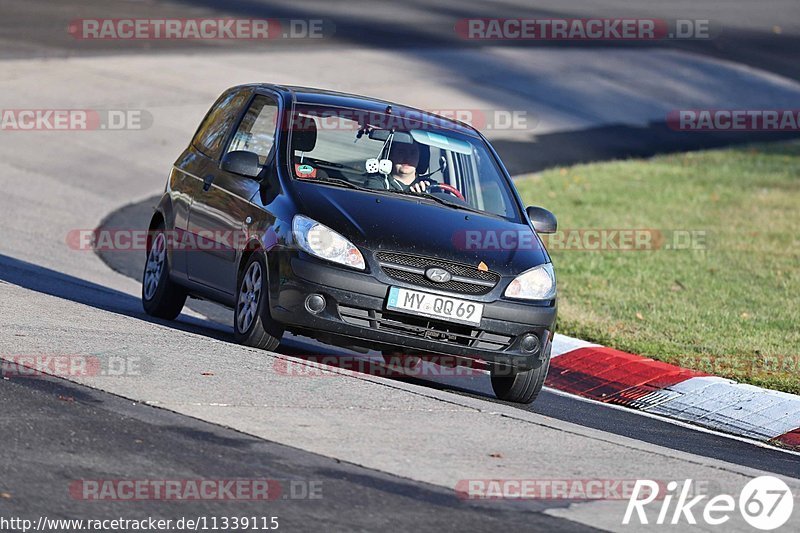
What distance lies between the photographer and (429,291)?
861 cm

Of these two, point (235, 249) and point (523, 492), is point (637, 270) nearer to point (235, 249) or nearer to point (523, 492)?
point (235, 249)

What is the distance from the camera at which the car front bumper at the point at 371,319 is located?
856 centimetres

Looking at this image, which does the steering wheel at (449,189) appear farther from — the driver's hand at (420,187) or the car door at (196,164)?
the car door at (196,164)

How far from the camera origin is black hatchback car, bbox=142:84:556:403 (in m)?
8.63

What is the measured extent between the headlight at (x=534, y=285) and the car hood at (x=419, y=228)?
0.05 m

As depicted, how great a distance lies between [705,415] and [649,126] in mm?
17628

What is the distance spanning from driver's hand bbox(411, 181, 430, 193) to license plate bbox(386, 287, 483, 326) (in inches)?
47.0

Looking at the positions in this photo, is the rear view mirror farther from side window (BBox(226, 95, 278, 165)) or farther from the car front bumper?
the car front bumper

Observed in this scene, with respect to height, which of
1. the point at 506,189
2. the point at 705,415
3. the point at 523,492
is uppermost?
the point at 506,189

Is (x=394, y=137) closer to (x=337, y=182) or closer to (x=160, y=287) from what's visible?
(x=337, y=182)

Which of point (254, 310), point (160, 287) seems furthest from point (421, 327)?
point (160, 287)

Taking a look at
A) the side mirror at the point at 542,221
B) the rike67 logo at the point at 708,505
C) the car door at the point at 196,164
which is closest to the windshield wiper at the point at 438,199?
the side mirror at the point at 542,221

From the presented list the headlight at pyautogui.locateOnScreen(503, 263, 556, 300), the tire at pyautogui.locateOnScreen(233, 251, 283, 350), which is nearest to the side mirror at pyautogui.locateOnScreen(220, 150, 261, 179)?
the tire at pyautogui.locateOnScreen(233, 251, 283, 350)

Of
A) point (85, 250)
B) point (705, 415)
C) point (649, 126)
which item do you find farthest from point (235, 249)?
point (649, 126)
